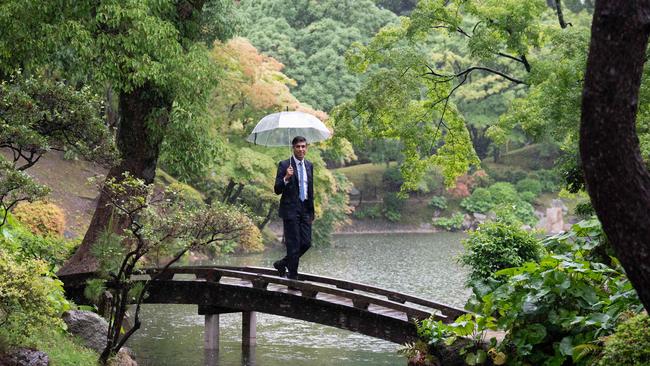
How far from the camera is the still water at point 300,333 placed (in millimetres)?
13516

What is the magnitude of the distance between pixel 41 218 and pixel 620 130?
647 inches

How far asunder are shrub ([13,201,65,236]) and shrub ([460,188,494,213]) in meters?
31.0

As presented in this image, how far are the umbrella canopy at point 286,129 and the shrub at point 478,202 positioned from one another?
35419 mm

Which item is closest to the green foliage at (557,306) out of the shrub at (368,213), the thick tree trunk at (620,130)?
the thick tree trunk at (620,130)

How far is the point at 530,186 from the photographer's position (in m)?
48.9

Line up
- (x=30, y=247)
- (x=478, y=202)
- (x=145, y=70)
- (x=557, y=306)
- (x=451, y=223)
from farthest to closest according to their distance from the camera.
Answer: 1. (x=478, y=202)
2. (x=451, y=223)
3. (x=145, y=70)
4. (x=30, y=247)
5. (x=557, y=306)

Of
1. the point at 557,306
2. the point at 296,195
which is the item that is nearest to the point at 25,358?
the point at 296,195

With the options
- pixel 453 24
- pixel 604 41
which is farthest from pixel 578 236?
pixel 453 24

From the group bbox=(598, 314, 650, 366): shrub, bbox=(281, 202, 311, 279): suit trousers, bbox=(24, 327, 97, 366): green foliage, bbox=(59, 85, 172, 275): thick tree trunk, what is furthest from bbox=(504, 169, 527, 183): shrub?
bbox=(598, 314, 650, 366): shrub

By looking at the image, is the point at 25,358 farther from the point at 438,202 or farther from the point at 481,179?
the point at 481,179

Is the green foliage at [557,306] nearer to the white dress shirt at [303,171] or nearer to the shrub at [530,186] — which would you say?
the white dress shirt at [303,171]

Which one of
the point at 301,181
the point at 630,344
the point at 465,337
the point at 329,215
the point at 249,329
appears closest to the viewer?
the point at 630,344

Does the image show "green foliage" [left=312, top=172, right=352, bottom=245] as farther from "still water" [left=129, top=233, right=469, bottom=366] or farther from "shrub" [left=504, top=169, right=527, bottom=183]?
"shrub" [left=504, top=169, right=527, bottom=183]

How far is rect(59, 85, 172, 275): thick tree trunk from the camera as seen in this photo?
14.9 metres
